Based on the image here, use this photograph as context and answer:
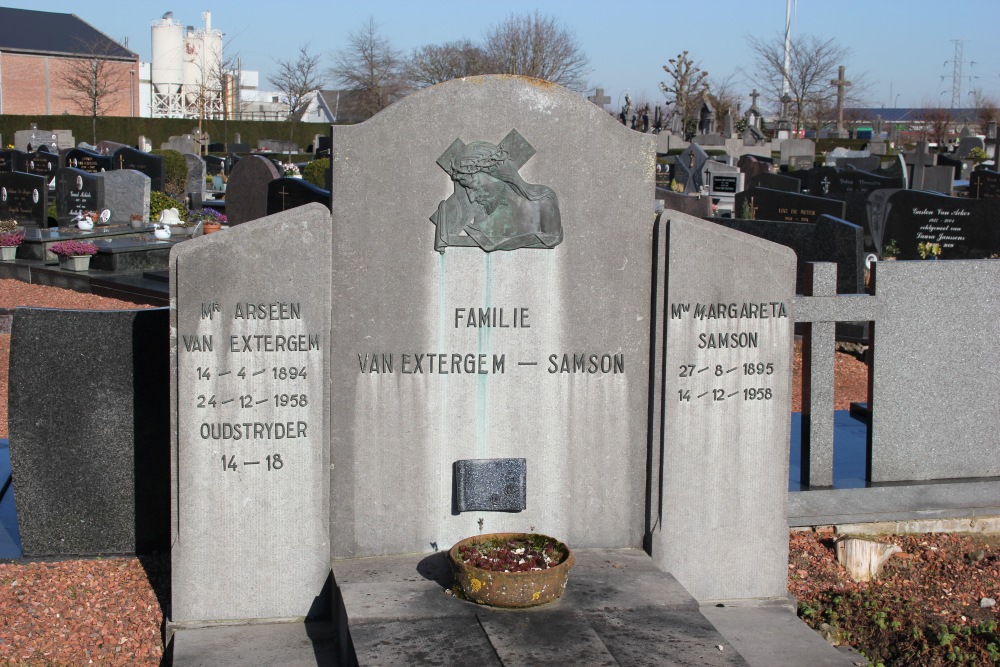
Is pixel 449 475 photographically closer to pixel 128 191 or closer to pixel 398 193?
pixel 398 193

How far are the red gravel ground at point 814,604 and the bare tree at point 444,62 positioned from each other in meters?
61.1

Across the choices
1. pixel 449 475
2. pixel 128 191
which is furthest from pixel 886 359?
pixel 128 191

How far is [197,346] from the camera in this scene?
4352mm

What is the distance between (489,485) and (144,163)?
65.3 ft

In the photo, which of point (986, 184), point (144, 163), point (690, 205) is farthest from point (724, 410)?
point (144, 163)

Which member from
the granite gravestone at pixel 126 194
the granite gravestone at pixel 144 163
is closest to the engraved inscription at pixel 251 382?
the granite gravestone at pixel 126 194

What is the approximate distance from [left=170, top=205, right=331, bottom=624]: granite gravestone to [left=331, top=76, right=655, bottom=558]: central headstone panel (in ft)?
0.44

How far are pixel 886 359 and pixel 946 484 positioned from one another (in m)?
0.80

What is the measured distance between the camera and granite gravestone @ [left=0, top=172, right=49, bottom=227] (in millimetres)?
17266

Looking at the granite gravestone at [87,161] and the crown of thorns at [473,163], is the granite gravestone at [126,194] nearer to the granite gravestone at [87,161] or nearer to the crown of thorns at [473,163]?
the granite gravestone at [87,161]

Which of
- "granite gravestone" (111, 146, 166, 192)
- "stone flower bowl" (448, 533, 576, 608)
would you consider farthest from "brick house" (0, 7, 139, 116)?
"stone flower bowl" (448, 533, 576, 608)

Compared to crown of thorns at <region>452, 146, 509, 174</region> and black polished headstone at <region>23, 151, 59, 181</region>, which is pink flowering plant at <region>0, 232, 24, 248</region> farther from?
crown of thorns at <region>452, 146, 509, 174</region>

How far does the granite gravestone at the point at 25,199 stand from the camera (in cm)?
1727

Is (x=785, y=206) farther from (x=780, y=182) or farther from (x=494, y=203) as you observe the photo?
(x=494, y=203)
